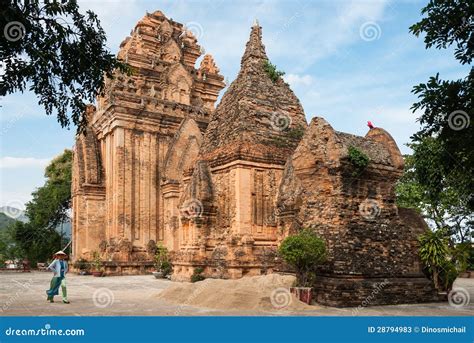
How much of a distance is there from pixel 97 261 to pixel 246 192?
40.7ft

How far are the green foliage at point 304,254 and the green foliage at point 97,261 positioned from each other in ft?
50.6

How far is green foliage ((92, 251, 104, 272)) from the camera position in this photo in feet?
81.1

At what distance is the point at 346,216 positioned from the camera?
477 inches

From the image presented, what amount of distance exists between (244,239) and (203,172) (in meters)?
2.80

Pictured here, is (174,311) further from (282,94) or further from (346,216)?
(282,94)

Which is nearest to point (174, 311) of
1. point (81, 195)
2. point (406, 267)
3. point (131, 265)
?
point (406, 267)

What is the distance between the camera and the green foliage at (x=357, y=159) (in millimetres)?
12383

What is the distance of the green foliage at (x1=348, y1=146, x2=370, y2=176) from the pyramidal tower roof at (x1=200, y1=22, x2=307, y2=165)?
13.1 feet
